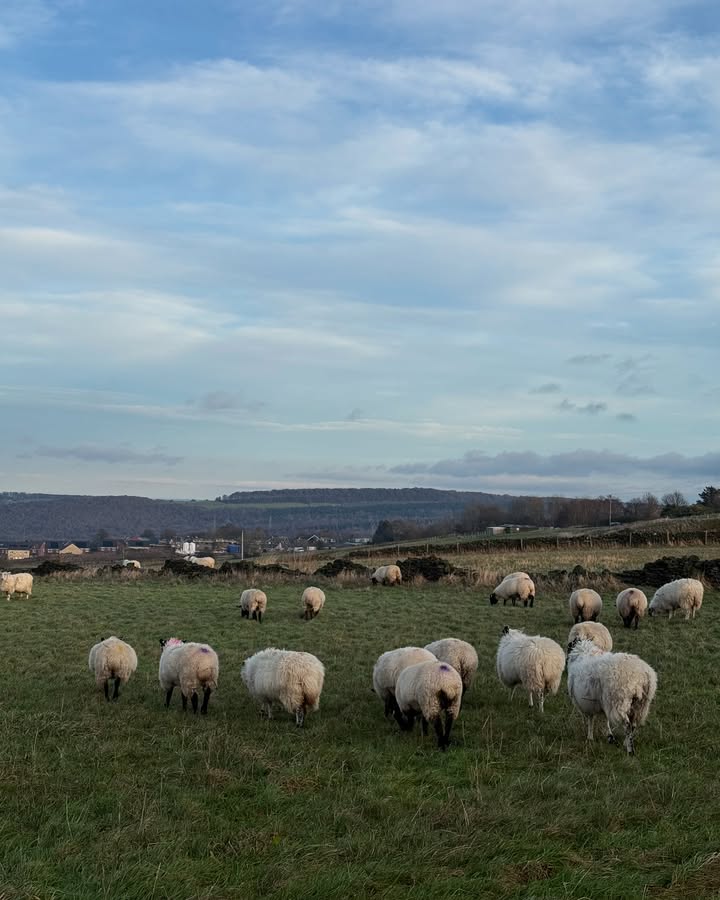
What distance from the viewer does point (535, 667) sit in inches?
498

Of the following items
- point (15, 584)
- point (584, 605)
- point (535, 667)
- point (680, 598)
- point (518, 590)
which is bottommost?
point (15, 584)

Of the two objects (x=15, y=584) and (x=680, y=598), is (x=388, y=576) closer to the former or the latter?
(x=680, y=598)

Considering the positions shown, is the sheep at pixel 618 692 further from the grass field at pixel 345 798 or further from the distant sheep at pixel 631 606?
the distant sheep at pixel 631 606

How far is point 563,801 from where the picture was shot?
7.99 metres

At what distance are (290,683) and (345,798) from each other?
12.7 feet

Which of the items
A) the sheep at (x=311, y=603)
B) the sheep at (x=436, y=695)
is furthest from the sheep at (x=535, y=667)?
the sheep at (x=311, y=603)

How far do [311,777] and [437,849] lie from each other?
2.52 m

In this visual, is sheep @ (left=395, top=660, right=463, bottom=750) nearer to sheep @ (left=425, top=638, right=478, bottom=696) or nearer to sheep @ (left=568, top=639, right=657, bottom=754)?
sheep @ (left=568, top=639, right=657, bottom=754)

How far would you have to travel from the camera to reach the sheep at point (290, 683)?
12000 millimetres

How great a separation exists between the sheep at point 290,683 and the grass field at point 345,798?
14.0 inches

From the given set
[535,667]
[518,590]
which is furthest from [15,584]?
[535,667]

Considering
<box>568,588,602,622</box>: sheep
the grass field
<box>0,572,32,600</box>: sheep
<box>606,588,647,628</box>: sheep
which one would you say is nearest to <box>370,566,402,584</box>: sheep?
<box>568,588,602,622</box>: sheep

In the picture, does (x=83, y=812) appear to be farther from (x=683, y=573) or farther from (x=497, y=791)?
(x=683, y=573)

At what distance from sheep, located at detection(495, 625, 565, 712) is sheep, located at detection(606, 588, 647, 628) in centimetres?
924
